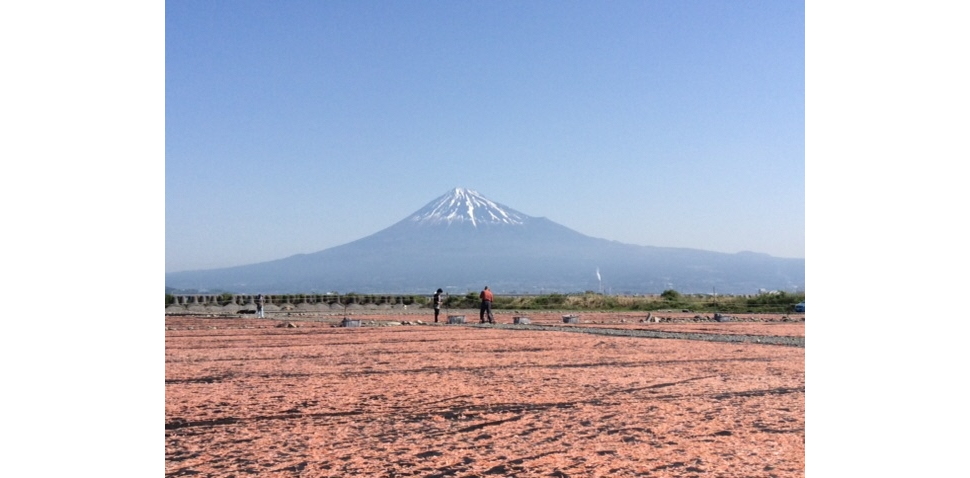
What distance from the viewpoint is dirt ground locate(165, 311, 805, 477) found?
4.25m

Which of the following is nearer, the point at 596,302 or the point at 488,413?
the point at 488,413

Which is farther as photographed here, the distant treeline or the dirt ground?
the distant treeline

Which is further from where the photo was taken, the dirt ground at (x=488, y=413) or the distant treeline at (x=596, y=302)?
the distant treeline at (x=596, y=302)

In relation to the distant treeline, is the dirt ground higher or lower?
higher

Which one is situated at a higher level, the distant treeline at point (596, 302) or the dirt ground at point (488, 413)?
the dirt ground at point (488, 413)

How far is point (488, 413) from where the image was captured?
568 cm

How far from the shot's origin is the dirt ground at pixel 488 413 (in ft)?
13.9

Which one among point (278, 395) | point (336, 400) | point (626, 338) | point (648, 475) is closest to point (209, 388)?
point (278, 395)

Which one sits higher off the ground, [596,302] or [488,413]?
[488,413]

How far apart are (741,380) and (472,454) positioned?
382 centimetres
